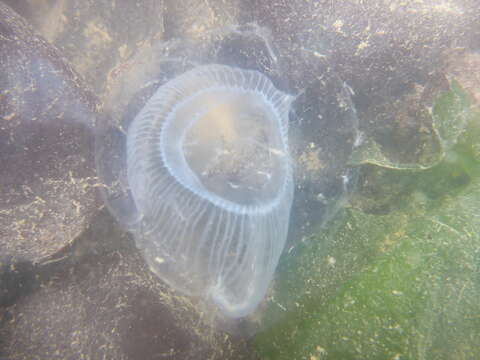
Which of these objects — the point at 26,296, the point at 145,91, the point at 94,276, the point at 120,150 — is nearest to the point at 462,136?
the point at 145,91

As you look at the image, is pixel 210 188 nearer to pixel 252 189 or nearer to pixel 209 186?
pixel 209 186

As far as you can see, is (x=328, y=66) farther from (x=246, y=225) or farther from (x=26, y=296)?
(x=26, y=296)

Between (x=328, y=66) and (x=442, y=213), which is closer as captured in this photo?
(x=442, y=213)

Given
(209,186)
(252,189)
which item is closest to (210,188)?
(209,186)
